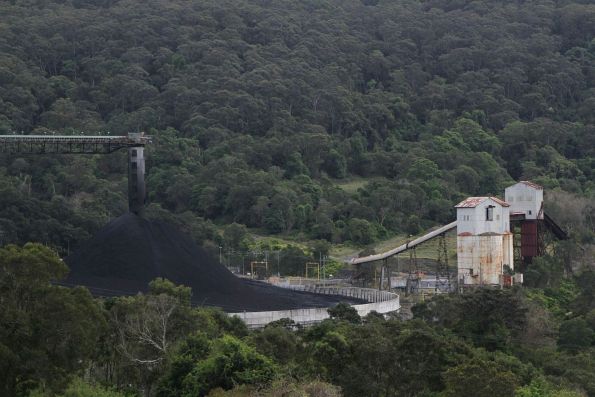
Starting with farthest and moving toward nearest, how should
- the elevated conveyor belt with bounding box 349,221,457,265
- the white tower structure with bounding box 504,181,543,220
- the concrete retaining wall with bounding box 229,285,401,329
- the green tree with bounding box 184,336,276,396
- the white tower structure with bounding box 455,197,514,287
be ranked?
1. the white tower structure with bounding box 504,181,543,220
2. the elevated conveyor belt with bounding box 349,221,457,265
3. the white tower structure with bounding box 455,197,514,287
4. the concrete retaining wall with bounding box 229,285,401,329
5. the green tree with bounding box 184,336,276,396

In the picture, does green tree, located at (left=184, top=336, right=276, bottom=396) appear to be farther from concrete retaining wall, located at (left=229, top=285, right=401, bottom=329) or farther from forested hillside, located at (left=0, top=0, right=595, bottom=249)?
forested hillside, located at (left=0, top=0, right=595, bottom=249)

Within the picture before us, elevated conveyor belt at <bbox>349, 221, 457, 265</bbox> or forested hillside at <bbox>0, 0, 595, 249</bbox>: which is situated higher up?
forested hillside at <bbox>0, 0, 595, 249</bbox>

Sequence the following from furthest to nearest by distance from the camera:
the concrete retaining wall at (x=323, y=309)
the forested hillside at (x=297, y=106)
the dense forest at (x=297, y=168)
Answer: the forested hillside at (x=297, y=106), the concrete retaining wall at (x=323, y=309), the dense forest at (x=297, y=168)

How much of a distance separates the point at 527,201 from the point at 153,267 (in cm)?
3061

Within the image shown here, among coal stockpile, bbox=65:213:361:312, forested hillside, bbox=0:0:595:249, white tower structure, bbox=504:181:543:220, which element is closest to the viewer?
coal stockpile, bbox=65:213:361:312

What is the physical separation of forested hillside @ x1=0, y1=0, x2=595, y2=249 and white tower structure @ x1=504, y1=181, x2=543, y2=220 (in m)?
16.3

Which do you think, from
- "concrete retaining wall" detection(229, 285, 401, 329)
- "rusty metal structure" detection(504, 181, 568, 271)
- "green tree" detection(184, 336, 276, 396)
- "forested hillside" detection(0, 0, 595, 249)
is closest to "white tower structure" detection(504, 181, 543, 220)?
"rusty metal structure" detection(504, 181, 568, 271)

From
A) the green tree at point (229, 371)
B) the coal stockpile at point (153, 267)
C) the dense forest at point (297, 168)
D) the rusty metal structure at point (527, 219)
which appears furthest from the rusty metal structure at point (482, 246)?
the green tree at point (229, 371)

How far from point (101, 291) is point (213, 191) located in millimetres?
50452

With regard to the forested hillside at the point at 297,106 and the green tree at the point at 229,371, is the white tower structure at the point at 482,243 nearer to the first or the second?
the forested hillside at the point at 297,106

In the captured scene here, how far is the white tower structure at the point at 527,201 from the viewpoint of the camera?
87562mm

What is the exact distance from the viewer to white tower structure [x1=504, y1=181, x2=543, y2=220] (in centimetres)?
8756

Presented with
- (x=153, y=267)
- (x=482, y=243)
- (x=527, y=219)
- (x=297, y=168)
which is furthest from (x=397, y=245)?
(x=153, y=267)

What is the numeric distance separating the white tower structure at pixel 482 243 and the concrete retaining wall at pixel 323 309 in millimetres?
5428
